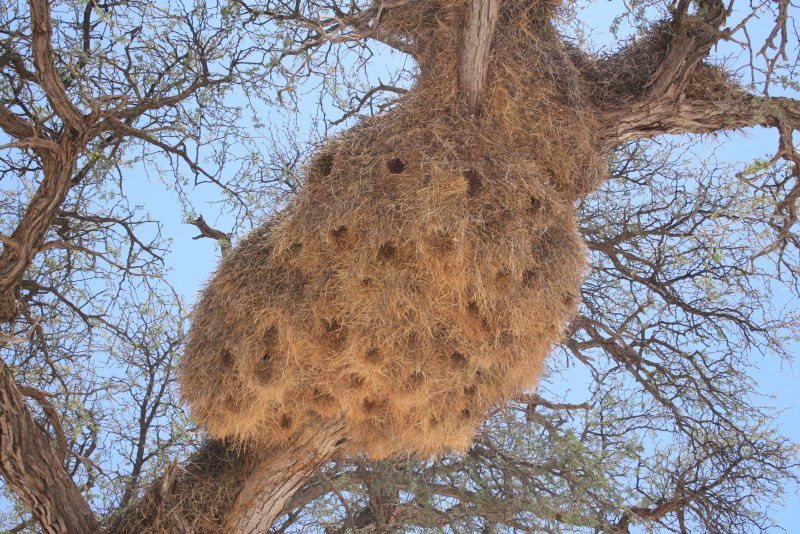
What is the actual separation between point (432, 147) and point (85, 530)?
8.49ft

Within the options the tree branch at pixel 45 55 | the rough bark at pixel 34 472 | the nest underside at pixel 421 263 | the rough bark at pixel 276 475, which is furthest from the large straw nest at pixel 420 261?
the tree branch at pixel 45 55

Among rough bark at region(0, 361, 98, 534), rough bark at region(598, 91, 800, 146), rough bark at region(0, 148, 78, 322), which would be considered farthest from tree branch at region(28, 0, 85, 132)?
rough bark at region(598, 91, 800, 146)

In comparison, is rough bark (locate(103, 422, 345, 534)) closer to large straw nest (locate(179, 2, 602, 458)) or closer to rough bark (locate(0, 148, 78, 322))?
large straw nest (locate(179, 2, 602, 458))

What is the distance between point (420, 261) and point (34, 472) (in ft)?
7.02

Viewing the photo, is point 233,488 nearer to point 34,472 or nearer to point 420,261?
point 34,472

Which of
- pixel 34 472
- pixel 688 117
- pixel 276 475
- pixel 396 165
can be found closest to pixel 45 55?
pixel 396 165

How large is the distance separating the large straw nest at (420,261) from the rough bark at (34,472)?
2.42ft

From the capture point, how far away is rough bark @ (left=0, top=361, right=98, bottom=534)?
3.91 meters

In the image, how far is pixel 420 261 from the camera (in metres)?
3.76

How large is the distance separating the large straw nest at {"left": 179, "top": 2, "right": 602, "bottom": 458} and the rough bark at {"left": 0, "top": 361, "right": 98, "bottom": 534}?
74cm

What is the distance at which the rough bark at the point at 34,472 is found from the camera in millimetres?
3912

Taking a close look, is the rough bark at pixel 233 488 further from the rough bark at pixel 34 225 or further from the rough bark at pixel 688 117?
the rough bark at pixel 688 117

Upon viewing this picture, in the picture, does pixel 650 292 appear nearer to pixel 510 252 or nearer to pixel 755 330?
pixel 755 330

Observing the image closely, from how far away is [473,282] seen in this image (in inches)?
148
